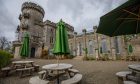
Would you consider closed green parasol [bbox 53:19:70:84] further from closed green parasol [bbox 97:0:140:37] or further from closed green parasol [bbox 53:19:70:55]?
closed green parasol [bbox 97:0:140:37]

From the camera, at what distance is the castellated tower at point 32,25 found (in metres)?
30.0

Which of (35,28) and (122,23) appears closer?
(122,23)

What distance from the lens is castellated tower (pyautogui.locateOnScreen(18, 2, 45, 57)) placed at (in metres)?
30.0

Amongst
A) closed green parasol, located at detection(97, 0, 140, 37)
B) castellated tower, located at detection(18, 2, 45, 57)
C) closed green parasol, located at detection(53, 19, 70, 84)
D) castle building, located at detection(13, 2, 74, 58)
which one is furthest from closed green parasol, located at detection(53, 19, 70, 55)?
castellated tower, located at detection(18, 2, 45, 57)

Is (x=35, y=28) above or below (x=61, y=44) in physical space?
above

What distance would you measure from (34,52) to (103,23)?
2873 cm

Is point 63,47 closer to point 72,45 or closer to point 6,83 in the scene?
point 6,83

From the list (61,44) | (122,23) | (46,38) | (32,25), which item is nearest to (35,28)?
(32,25)

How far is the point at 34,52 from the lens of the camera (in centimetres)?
3023

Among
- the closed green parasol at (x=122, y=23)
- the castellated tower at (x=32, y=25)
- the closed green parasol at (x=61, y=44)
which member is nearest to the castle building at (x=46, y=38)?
the castellated tower at (x=32, y=25)

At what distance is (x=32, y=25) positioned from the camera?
3209 centimetres

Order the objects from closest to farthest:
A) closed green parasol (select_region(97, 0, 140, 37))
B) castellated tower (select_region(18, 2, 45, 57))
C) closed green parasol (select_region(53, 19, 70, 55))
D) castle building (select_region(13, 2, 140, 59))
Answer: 1. closed green parasol (select_region(97, 0, 140, 37))
2. closed green parasol (select_region(53, 19, 70, 55))
3. castle building (select_region(13, 2, 140, 59))
4. castellated tower (select_region(18, 2, 45, 57))

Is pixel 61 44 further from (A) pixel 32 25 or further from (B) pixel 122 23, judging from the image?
(A) pixel 32 25

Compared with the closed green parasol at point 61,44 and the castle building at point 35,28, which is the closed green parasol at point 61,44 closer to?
the closed green parasol at point 61,44
